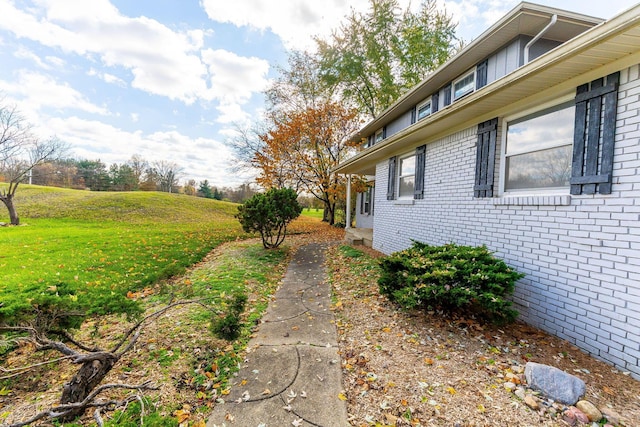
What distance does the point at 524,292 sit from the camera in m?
3.49

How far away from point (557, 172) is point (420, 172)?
116 inches

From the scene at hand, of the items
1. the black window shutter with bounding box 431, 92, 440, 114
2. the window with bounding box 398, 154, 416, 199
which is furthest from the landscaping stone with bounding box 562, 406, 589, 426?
the black window shutter with bounding box 431, 92, 440, 114

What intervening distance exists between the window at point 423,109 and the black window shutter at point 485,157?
4489 millimetres

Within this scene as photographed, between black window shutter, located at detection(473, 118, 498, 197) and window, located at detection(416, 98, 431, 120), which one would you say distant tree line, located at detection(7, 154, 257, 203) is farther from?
black window shutter, located at detection(473, 118, 498, 197)

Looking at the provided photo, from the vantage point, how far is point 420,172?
20.1 feet

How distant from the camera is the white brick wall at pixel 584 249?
8.05 ft

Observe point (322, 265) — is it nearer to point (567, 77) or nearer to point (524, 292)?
point (524, 292)

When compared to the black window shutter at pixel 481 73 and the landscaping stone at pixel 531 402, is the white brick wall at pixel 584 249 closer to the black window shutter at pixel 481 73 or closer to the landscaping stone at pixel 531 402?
the landscaping stone at pixel 531 402

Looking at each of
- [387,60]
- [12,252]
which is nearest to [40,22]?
[12,252]

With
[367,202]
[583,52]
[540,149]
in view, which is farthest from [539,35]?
[367,202]

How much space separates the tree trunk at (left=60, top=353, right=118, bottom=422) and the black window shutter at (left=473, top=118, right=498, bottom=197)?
5.30 meters

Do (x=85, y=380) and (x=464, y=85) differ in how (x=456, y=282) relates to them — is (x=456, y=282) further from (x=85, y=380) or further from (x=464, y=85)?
(x=464, y=85)

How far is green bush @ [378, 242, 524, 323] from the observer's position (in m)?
2.87

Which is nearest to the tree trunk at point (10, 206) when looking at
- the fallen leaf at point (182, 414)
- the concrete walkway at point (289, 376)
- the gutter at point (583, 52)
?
the concrete walkway at point (289, 376)
